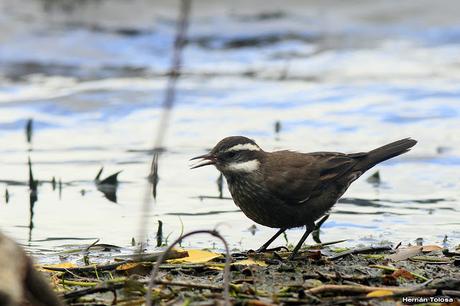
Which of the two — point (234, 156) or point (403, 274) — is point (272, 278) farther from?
point (234, 156)

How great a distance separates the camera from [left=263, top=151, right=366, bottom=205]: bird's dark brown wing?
8195 millimetres

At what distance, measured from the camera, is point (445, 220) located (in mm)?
9820

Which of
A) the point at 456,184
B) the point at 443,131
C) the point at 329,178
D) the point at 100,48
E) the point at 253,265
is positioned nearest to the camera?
the point at 253,265

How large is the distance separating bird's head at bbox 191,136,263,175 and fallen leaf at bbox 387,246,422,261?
1.34 meters

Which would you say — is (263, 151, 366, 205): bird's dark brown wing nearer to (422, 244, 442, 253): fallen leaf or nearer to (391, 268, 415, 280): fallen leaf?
(422, 244, 442, 253): fallen leaf

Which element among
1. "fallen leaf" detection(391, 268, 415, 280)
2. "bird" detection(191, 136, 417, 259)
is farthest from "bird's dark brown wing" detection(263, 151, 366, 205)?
"fallen leaf" detection(391, 268, 415, 280)

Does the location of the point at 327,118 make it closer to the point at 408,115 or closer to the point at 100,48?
the point at 408,115

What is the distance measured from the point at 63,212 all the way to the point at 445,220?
377 centimetres

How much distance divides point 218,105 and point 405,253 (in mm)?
8680

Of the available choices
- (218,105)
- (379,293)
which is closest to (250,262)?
(379,293)

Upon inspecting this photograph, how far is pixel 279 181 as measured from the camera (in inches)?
324

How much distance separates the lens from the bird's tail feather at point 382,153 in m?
9.05

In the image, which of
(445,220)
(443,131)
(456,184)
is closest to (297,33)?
(443,131)

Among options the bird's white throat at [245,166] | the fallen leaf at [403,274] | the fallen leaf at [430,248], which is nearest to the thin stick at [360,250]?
the fallen leaf at [430,248]
